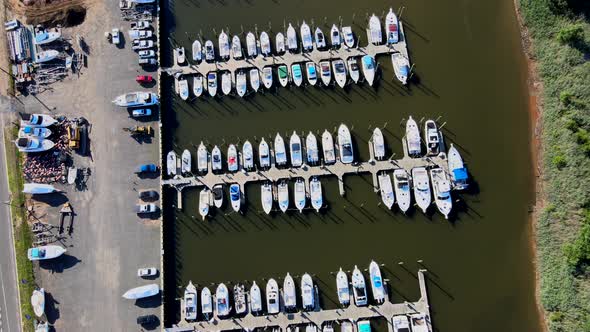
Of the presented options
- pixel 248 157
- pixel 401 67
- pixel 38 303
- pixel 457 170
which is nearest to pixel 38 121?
pixel 38 303

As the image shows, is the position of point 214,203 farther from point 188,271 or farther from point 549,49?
point 549,49

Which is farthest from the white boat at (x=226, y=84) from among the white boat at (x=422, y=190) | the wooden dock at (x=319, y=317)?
the wooden dock at (x=319, y=317)

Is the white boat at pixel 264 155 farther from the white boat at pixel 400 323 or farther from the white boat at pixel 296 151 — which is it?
the white boat at pixel 400 323

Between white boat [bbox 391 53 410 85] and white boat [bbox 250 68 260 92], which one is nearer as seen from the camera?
white boat [bbox 391 53 410 85]

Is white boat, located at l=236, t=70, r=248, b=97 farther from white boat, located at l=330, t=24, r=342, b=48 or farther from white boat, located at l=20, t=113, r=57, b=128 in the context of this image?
white boat, located at l=20, t=113, r=57, b=128

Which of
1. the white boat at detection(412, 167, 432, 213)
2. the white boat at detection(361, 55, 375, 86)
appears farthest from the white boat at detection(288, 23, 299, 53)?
the white boat at detection(412, 167, 432, 213)

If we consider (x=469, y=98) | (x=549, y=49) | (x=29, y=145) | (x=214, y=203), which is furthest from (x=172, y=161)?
(x=549, y=49)

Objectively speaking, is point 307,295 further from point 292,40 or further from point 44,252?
point 44,252
